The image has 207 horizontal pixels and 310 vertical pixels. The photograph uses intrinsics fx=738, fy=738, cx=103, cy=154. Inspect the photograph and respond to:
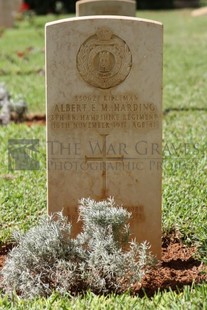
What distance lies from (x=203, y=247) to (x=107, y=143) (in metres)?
0.85

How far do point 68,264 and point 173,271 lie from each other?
74 centimetres

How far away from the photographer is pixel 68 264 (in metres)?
3.84

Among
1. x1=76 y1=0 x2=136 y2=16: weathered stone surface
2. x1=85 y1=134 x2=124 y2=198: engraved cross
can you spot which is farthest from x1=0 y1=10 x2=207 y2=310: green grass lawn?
x1=76 y1=0 x2=136 y2=16: weathered stone surface

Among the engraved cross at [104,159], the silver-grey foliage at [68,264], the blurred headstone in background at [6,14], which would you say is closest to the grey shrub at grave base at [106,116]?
the engraved cross at [104,159]

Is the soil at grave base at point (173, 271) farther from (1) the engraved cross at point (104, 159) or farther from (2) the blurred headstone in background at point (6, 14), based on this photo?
(2) the blurred headstone in background at point (6, 14)

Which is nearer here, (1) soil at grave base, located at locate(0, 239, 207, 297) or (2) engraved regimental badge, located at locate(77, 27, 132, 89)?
(1) soil at grave base, located at locate(0, 239, 207, 297)

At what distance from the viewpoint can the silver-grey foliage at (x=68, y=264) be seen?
383cm

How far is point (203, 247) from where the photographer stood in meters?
4.44

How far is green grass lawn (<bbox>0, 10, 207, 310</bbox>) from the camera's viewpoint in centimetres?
364

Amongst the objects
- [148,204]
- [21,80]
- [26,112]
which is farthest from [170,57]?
[148,204]

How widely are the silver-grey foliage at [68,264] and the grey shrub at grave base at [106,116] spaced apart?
48 cm

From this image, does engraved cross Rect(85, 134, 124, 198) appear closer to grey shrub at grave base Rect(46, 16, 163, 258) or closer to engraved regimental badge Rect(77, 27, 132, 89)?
grey shrub at grave base Rect(46, 16, 163, 258)

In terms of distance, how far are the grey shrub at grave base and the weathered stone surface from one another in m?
2.53

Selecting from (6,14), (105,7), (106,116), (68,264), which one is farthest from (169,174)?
(6,14)
